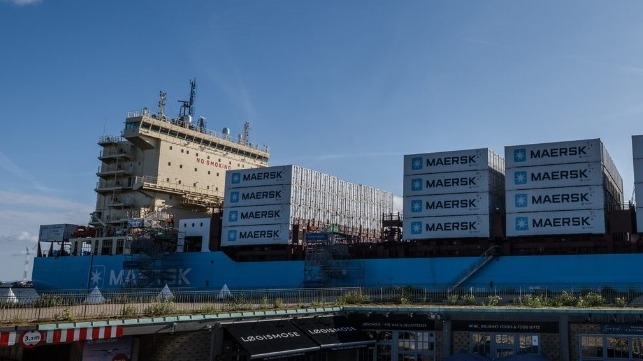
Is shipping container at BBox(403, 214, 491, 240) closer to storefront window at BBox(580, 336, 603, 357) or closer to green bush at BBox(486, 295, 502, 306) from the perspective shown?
green bush at BBox(486, 295, 502, 306)

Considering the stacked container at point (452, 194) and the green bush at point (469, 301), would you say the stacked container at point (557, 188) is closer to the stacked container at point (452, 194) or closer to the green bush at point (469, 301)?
the stacked container at point (452, 194)

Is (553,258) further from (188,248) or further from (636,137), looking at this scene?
(188,248)

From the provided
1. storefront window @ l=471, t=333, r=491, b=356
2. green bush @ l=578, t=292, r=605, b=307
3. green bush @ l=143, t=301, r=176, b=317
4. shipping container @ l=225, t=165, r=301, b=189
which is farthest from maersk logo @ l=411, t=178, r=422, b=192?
green bush @ l=143, t=301, r=176, b=317

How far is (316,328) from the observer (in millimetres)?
26953

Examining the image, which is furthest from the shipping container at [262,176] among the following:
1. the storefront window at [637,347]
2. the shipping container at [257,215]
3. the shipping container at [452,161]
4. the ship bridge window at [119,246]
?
the storefront window at [637,347]

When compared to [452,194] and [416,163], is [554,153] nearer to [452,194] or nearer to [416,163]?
[452,194]

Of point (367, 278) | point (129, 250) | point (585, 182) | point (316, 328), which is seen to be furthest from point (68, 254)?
point (585, 182)

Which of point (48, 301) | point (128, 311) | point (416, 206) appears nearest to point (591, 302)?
point (128, 311)

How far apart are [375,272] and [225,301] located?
2613cm

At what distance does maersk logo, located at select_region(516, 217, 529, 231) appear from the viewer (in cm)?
4553

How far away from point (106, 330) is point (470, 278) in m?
33.1

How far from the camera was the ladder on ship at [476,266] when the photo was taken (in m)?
45.5

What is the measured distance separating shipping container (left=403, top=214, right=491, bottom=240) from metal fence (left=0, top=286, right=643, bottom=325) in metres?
10.9

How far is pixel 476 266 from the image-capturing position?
46.2 meters
